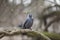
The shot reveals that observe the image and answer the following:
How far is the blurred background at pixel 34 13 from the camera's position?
4594 millimetres

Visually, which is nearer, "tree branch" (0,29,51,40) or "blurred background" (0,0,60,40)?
"tree branch" (0,29,51,40)

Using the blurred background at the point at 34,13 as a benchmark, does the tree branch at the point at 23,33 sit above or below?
below

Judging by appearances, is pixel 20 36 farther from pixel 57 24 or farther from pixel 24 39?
pixel 57 24

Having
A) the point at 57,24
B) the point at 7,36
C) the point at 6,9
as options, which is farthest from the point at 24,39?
the point at 6,9

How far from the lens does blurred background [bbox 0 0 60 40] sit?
15.1 ft

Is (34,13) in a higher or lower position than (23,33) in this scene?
higher

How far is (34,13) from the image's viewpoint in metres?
4.76

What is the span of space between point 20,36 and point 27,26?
59cm

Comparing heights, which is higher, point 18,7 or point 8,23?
point 18,7

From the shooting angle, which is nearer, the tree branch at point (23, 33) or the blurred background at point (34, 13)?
the tree branch at point (23, 33)

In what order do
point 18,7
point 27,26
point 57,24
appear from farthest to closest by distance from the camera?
point 18,7 < point 57,24 < point 27,26

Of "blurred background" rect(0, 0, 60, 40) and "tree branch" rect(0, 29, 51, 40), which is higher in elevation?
"blurred background" rect(0, 0, 60, 40)

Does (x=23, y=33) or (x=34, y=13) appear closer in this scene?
(x=23, y=33)

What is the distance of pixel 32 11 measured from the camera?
15.6ft
